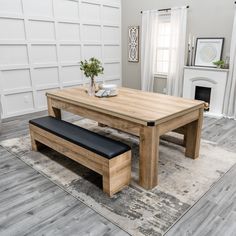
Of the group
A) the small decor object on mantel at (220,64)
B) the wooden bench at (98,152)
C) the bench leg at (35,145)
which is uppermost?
the small decor object on mantel at (220,64)

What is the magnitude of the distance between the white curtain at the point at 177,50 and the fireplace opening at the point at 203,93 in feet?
1.26

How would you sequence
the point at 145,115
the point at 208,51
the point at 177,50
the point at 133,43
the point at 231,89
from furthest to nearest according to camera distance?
1. the point at 133,43
2. the point at 177,50
3. the point at 208,51
4. the point at 231,89
5. the point at 145,115

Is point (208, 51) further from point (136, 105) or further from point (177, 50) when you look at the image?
point (136, 105)

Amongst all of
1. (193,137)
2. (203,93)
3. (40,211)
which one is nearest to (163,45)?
(203,93)

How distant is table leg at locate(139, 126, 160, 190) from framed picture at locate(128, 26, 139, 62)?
4.17m

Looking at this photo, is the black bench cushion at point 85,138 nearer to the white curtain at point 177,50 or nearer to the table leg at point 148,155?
the table leg at point 148,155

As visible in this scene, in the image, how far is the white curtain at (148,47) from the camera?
5.31m

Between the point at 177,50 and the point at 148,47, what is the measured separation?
77cm

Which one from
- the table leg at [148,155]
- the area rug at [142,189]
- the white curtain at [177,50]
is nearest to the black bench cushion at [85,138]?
the table leg at [148,155]

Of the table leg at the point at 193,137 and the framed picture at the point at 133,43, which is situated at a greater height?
the framed picture at the point at 133,43

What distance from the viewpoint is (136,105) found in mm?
2543

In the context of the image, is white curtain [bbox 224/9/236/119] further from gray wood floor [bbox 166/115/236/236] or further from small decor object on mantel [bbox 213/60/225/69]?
gray wood floor [bbox 166/115/236/236]

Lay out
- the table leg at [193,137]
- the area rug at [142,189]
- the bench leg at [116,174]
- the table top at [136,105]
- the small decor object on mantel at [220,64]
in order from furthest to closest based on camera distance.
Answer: the small decor object on mantel at [220,64] → the table leg at [193,137] → the table top at [136,105] → the bench leg at [116,174] → the area rug at [142,189]

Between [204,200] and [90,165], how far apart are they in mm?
1073
